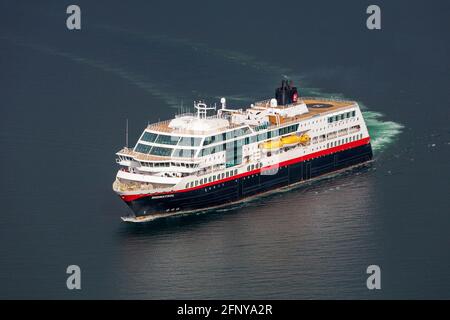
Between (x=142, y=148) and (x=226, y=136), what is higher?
(x=226, y=136)

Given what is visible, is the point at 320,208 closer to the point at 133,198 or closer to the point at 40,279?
the point at 133,198

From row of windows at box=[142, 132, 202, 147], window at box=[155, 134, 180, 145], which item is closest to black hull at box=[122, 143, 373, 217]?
row of windows at box=[142, 132, 202, 147]

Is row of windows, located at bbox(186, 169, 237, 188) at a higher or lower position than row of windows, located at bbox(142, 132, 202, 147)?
lower

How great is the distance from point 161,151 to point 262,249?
2008 cm

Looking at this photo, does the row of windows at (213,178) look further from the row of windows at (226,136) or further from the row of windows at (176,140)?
the row of windows at (176,140)

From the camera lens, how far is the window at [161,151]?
185750mm

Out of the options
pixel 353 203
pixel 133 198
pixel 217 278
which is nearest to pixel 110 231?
pixel 133 198

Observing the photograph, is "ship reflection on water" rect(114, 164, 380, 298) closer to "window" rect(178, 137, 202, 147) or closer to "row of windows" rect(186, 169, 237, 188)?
"row of windows" rect(186, 169, 237, 188)

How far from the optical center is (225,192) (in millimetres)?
188750

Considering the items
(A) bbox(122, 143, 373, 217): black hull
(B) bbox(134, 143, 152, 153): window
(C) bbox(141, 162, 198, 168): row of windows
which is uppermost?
(B) bbox(134, 143, 152, 153): window

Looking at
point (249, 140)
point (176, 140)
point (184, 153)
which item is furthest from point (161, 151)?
point (249, 140)

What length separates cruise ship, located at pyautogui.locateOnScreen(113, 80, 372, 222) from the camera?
183625mm

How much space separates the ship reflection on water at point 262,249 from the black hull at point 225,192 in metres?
1.40

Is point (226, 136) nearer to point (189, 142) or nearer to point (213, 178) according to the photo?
point (189, 142)
